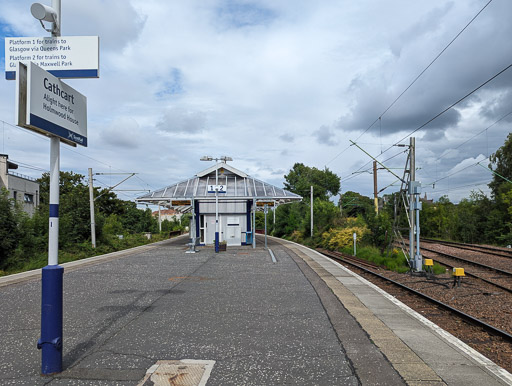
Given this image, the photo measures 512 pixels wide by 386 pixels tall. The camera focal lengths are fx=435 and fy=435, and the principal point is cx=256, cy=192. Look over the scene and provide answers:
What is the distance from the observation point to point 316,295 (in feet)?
32.7

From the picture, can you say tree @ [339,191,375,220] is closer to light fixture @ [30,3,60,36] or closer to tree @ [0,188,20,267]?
tree @ [0,188,20,267]

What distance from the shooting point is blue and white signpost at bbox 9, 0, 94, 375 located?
15.2 ft

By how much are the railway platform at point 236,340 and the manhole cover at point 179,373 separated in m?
0.01

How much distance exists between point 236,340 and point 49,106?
3.87m

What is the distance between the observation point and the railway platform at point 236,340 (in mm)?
4730

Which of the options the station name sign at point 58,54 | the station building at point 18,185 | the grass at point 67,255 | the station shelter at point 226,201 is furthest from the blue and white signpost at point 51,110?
the station building at point 18,185

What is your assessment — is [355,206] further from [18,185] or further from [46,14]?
[46,14]

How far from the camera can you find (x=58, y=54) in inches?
210

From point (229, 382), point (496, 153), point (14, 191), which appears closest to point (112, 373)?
point (229, 382)

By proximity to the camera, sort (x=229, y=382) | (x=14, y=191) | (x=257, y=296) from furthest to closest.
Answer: (x=14, y=191)
(x=257, y=296)
(x=229, y=382)

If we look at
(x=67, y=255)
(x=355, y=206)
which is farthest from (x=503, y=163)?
(x=67, y=255)

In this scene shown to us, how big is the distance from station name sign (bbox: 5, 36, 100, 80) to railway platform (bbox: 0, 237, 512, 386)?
350 cm

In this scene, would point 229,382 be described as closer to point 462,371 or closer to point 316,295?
point 462,371

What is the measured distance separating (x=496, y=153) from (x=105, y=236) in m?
41.0
